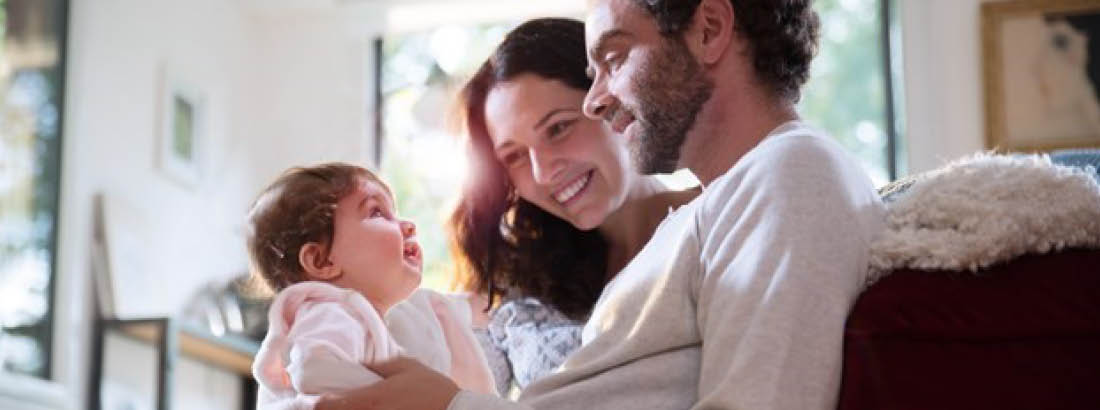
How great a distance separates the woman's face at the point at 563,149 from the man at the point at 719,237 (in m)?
0.59

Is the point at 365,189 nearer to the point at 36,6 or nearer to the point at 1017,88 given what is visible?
the point at 36,6

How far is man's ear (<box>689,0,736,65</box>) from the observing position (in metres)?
1.71

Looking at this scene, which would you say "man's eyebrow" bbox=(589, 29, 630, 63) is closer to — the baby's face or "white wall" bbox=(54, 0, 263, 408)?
the baby's face

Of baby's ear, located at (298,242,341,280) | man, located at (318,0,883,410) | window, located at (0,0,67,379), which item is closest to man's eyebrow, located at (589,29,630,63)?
man, located at (318,0,883,410)

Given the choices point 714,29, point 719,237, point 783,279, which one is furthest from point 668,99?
point 783,279

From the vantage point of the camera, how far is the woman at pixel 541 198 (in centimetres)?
246

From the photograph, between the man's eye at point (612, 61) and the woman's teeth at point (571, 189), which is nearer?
the man's eye at point (612, 61)

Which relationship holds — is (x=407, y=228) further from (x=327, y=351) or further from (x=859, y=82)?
(x=859, y=82)

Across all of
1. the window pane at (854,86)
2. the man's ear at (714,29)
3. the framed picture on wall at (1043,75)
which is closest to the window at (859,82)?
the window pane at (854,86)

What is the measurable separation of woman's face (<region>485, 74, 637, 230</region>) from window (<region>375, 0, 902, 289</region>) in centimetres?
221

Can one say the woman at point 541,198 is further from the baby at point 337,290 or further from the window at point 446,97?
the window at point 446,97

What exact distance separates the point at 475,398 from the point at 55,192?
10.7 feet

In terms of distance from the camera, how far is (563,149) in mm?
2473

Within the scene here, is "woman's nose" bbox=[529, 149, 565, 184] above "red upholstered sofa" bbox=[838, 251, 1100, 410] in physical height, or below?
above
